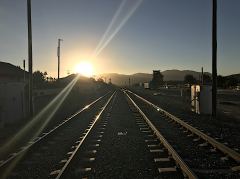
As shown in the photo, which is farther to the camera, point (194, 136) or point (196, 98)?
point (196, 98)

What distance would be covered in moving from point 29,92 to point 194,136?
1230 centimetres

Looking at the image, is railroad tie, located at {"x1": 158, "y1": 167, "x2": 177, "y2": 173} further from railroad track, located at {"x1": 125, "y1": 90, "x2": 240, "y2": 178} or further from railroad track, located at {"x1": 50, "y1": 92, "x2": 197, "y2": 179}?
railroad track, located at {"x1": 125, "y1": 90, "x2": 240, "y2": 178}

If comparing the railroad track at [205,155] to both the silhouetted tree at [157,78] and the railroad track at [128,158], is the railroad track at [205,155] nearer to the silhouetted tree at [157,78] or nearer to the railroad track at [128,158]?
the railroad track at [128,158]

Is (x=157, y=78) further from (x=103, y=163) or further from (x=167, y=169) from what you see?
(x=167, y=169)

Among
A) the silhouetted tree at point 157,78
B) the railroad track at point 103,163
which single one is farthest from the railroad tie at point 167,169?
the silhouetted tree at point 157,78

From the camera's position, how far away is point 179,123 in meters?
17.7

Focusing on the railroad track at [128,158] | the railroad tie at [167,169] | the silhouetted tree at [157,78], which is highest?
the silhouetted tree at [157,78]

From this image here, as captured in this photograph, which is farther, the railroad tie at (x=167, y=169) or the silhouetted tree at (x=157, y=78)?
the silhouetted tree at (x=157, y=78)

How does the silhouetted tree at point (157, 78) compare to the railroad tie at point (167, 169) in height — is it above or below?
above

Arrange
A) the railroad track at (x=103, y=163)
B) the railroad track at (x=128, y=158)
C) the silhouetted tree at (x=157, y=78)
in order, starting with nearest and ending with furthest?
the railroad track at (x=103, y=163)
the railroad track at (x=128, y=158)
the silhouetted tree at (x=157, y=78)

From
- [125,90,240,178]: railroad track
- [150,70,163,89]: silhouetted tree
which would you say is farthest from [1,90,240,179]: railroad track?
[150,70,163,89]: silhouetted tree

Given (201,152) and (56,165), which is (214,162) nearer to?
(201,152)

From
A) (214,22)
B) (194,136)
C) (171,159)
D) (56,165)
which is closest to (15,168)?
(56,165)

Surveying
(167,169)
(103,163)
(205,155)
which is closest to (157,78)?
(205,155)
